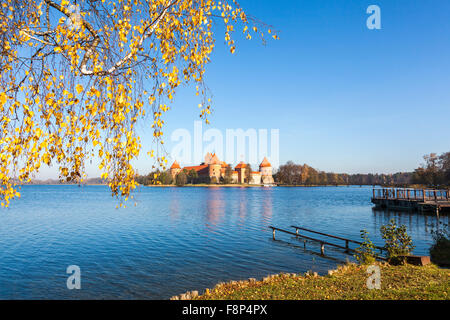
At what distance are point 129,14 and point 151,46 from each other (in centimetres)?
99

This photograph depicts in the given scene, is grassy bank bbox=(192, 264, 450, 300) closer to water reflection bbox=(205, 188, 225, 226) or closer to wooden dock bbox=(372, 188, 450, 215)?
water reflection bbox=(205, 188, 225, 226)

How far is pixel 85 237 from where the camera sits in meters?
24.8

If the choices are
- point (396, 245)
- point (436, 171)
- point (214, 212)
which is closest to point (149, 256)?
point (396, 245)

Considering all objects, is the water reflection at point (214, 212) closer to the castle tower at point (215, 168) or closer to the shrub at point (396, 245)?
the shrub at point (396, 245)

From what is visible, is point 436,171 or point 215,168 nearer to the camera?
point 436,171

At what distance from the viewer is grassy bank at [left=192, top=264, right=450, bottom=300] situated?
8.10 m

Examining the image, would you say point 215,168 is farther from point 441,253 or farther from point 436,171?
point 441,253

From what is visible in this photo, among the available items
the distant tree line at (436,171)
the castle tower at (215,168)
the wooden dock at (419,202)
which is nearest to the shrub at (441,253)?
the wooden dock at (419,202)

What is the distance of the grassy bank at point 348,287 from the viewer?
319 inches

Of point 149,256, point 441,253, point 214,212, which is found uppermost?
point 441,253

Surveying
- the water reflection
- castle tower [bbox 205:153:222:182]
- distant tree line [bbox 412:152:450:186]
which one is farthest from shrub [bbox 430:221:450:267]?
castle tower [bbox 205:153:222:182]

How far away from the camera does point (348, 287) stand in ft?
30.7
